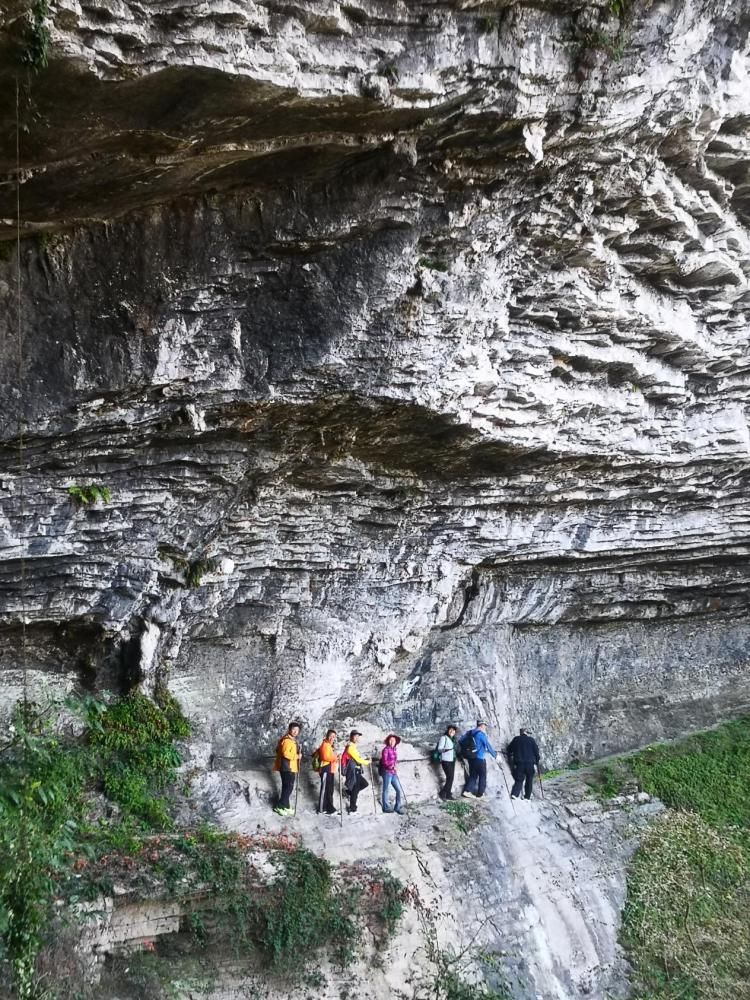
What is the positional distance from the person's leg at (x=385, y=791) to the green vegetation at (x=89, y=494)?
19.1 ft

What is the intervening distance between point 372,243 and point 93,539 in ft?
14.3

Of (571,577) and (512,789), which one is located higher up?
(571,577)

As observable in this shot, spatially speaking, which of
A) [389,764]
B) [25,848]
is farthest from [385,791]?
[25,848]

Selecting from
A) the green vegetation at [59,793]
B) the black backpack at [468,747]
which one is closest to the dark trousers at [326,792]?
the green vegetation at [59,793]

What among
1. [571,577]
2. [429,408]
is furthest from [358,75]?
[571,577]

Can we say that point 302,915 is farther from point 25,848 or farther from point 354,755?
point 25,848

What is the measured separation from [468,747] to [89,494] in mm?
7034

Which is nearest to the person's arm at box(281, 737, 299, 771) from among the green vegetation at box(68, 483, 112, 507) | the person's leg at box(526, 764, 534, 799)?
the person's leg at box(526, 764, 534, 799)

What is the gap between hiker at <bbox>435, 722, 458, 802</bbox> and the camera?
11.9 m

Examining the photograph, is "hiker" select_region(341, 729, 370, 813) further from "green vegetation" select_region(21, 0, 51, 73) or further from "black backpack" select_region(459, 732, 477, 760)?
"green vegetation" select_region(21, 0, 51, 73)

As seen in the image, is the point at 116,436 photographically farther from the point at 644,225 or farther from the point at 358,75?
the point at 644,225

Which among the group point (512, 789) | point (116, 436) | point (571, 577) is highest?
point (116, 436)

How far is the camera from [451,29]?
5.12 metres

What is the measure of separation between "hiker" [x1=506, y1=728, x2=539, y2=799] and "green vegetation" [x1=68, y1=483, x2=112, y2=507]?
769 centimetres
